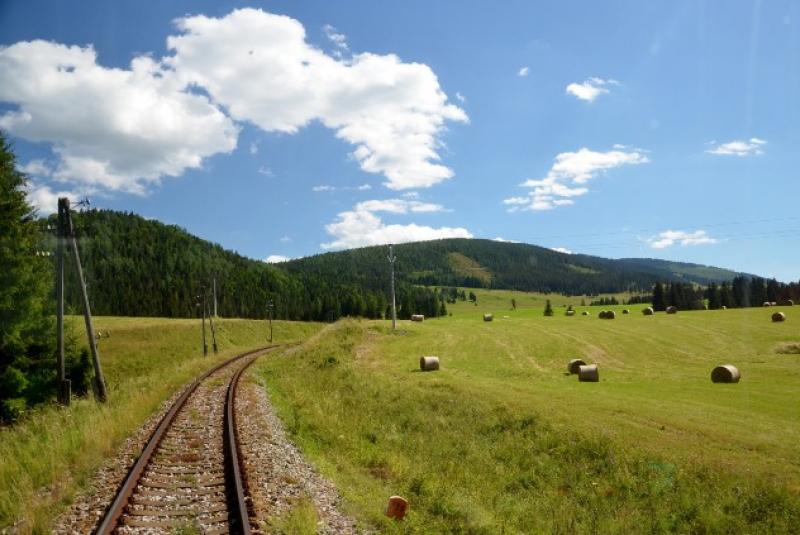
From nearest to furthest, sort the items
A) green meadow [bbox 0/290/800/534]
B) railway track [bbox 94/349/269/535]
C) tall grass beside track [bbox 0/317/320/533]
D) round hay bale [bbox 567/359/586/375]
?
railway track [bbox 94/349/269/535] → tall grass beside track [bbox 0/317/320/533] → green meadow [bbox 0/290/800/534] → round hay bale [bbox 567/359/586/375]

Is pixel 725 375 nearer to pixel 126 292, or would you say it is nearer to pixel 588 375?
pixel 588 375

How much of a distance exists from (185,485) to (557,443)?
1253cm

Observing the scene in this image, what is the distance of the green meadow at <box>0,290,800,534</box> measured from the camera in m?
11.5

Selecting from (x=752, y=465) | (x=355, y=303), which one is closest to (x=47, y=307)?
(x=752, y=465)

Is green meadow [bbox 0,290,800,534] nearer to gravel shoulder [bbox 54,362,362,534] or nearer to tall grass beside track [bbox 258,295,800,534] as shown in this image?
tall grass beside track [bbox 258,295,800,534]

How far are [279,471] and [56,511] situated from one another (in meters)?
4.20

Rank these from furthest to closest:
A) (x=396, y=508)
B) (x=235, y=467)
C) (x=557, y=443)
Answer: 1. (x=557, y=443)
2. (x=235, y=467)
3. (x=396, y=508)

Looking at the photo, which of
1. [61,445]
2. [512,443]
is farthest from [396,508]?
[512,443]

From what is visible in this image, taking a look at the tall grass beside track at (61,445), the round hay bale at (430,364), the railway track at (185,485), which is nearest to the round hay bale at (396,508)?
the railway track at (185,485)

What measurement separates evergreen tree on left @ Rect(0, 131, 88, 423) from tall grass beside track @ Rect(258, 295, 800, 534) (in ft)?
43.3

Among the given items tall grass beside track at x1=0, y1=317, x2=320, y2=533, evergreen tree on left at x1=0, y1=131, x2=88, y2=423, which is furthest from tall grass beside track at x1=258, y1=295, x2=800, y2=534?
evergreen tree on left at x1=0, y1=131, x2=88, y2=423

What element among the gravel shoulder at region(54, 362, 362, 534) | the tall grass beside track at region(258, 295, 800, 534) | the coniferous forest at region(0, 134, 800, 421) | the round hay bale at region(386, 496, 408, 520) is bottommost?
the tall grass beside track at region(258, 295, 800, 534)

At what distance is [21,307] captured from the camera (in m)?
28.0

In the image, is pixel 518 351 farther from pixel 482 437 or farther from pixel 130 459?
pixel 130 459
